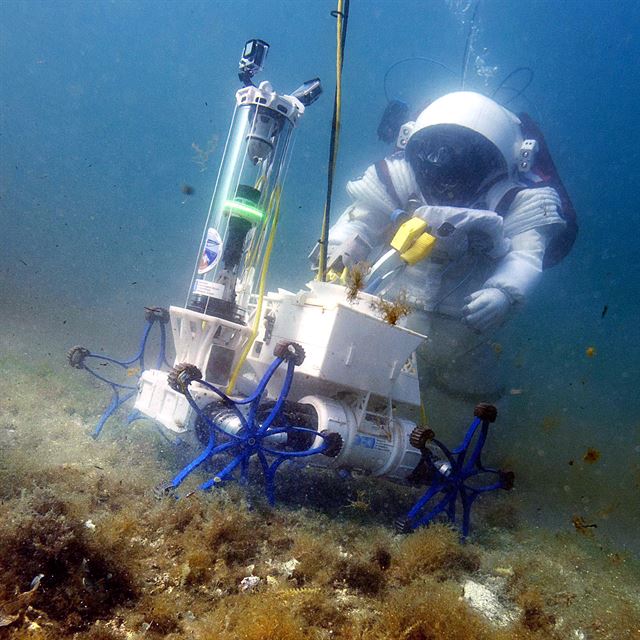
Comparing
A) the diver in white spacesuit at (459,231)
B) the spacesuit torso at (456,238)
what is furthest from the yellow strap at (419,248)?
the spacesuit torso at (456,238)

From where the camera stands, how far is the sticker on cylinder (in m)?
4.32

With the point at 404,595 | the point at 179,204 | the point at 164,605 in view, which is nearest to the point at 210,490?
the point at 164,605

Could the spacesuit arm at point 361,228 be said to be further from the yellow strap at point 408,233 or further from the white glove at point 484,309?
the white glove at point 484,309

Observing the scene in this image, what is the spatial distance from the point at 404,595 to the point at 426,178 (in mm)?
6501

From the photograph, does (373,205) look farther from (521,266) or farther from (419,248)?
(521,266)

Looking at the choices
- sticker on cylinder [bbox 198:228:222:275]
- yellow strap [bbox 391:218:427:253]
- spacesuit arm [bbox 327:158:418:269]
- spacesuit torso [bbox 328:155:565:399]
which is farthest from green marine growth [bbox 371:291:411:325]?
spacesuit arm [bbox 327:158:418:269]

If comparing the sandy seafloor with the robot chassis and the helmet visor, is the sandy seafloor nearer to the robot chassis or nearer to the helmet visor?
the robot chassis

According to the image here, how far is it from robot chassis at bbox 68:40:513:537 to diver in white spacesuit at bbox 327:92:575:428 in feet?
5.47

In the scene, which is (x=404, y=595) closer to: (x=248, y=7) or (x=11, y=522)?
(x=11, y=522)

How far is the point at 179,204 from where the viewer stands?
228ft

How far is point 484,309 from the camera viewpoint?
18.9 ft

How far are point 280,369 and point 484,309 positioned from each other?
2.99m

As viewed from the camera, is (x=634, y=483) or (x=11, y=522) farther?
(x=634, y=483)

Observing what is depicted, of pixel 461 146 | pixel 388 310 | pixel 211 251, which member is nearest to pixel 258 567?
pixel 388 310
